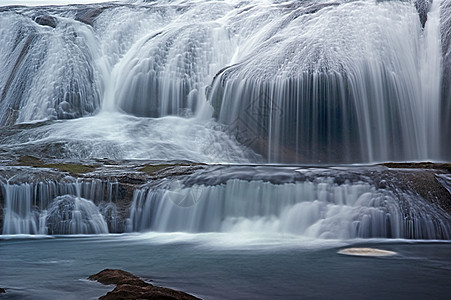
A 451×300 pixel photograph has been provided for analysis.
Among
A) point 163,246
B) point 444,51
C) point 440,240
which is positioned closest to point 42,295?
point 163,246

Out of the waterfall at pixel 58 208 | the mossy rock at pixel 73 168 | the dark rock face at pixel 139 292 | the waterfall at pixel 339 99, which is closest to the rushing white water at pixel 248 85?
the waterfall at pixel 339 99

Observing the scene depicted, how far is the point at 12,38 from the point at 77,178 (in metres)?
15.5

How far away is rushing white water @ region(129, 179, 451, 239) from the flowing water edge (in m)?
0.03

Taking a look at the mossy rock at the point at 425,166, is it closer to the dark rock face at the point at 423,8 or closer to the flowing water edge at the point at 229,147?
the flowing water edge at the point at 229,147

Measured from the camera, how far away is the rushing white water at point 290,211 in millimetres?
10477

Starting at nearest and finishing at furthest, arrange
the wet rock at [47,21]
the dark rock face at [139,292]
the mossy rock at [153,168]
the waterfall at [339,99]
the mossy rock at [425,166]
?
1. the dark rock face at [139,292]
2. the mossy rock at [425,166]
3. the mossy rock at [153,168]
4. the waterfall at [339,99]
5. the wet rock at [47,21]

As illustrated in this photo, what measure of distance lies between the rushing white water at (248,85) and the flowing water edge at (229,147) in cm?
7

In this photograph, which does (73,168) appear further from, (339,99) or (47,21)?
(47,21)

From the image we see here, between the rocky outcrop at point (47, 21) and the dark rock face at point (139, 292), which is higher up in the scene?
the rocky outcrop at point (47, 21)

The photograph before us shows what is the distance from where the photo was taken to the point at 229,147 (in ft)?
59.4

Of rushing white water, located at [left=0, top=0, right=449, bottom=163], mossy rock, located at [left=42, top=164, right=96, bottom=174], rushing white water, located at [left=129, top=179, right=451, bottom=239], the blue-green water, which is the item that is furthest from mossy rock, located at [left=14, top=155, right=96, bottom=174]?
the blue-green water

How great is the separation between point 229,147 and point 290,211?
23.4ft

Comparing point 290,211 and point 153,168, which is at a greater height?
point 153,168

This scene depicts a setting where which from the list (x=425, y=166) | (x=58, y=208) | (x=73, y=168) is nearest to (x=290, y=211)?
(x=425, y=166)
